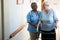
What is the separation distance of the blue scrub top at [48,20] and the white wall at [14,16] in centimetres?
22

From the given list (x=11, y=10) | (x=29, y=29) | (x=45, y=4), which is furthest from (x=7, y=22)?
(x=45, y=4)

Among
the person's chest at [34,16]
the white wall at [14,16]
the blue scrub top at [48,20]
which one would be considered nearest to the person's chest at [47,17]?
the blue scrub top at [48,20]

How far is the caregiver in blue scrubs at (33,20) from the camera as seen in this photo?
1979 millimetres

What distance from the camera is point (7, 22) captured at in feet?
6.61

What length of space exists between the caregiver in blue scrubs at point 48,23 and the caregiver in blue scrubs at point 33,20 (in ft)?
0.24

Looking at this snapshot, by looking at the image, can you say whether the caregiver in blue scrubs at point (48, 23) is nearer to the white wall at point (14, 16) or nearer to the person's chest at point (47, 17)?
the person's chest at point (47, 17)

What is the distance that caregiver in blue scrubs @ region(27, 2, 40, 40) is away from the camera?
1979 millimetres

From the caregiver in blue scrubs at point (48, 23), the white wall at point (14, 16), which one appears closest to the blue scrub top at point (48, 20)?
the caregiver in blue scrubs at point (48, 23)

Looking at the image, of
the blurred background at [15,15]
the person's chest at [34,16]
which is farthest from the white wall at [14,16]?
the person's chest at [34,16]

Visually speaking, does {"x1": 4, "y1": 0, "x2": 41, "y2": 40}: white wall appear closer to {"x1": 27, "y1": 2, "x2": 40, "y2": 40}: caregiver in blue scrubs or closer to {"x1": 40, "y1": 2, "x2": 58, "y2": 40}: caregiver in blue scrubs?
{"x1": 27, "y1": 2, "x2": 40, "y2": 40}: caregiver in blue scrubs

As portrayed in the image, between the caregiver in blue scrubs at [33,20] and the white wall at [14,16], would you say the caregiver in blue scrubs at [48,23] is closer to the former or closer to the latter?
the caregiver in blue scrubs at [33,20]

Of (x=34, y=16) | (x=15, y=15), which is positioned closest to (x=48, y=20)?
(x=34, y=16)

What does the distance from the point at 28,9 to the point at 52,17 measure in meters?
0.37

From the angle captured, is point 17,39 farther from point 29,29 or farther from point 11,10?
point 11,10
